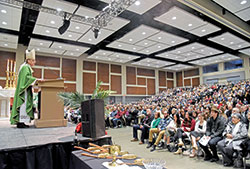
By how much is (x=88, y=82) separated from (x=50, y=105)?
13.5 m

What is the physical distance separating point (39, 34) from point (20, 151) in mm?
9972

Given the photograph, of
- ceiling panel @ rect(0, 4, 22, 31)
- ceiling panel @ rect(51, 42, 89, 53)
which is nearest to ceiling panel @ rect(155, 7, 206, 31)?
ceiling panel @ rect(0, 4, 22, 31)

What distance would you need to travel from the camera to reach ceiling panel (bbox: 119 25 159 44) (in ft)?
31.7

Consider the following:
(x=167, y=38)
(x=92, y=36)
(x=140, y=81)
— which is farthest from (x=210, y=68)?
(x=92, y=36)

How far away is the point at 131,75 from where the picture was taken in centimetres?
1947

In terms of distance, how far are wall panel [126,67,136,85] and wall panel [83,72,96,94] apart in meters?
4.21

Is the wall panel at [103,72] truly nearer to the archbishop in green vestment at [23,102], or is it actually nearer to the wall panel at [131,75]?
the wall panel at [131,75]

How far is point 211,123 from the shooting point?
408 centimetres

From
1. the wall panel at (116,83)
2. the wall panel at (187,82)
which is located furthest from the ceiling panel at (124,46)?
the wall panel at (187,82)

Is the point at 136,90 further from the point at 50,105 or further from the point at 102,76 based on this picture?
the point at 50,105

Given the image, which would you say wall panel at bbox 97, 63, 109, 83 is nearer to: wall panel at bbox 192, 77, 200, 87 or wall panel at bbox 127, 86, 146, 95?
wall panel at bbox 127, 86, 146, 95

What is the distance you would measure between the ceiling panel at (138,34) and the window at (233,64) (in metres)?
12.3

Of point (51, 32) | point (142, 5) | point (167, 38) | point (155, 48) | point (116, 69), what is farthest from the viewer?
point (116, 69)

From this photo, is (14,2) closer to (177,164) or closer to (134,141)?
(134,141)
